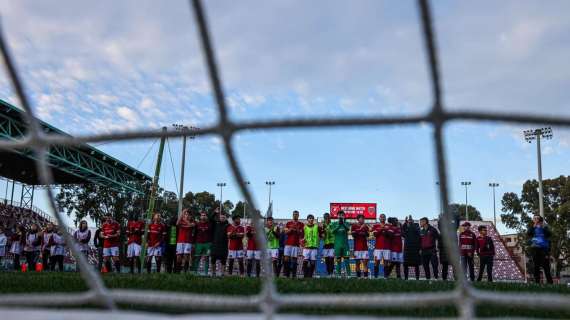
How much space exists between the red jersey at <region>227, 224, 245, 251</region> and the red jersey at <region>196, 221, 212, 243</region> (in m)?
0.39

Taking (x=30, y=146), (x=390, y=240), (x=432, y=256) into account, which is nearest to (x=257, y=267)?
(x=390, y=240)

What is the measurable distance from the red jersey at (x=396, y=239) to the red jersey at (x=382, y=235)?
7 cm

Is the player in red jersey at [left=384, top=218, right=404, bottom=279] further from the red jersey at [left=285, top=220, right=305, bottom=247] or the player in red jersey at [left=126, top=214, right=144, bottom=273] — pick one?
the player in red jersey at [left=126, top=214, right=144, bottom=273]

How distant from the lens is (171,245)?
11.0m

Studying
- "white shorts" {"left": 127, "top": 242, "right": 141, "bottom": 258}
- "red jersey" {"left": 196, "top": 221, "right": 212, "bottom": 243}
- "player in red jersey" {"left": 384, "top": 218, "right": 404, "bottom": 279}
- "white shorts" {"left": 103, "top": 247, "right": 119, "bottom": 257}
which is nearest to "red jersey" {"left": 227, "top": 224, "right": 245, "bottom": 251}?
"red jersey" {"left": 196, "top": 221, "right": 212, "bottom": 243}

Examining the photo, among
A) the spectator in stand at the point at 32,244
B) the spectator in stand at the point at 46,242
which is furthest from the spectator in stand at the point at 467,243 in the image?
the spectator in stand at the point at 32,244

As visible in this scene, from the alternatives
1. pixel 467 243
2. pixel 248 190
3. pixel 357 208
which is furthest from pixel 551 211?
pixel 248 190

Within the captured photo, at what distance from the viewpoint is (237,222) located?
10469 mm

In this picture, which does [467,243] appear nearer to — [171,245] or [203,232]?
[203,232]

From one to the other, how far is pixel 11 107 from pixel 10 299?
1360cm

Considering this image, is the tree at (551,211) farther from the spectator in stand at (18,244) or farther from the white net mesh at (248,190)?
the white net mesh at (248,190)

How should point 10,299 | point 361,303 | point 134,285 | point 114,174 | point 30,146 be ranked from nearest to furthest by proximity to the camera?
point 361,303 < point 10,299 < point 30,146 < point 134,285 < point 114,174

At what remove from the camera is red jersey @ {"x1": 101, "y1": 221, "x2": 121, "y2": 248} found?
11.0 m

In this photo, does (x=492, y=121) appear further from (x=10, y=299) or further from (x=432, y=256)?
(x=432, y=256)
